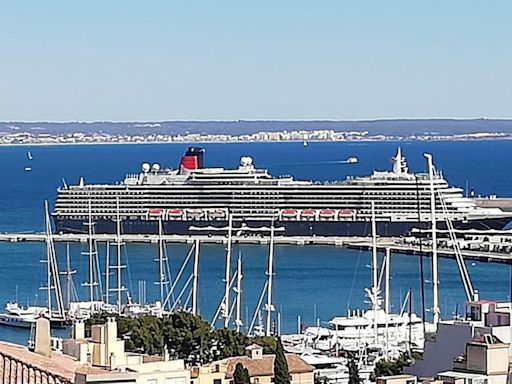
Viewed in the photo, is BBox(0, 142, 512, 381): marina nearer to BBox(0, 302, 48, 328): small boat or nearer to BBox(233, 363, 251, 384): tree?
BBox(0, 302, 48, 328): small boat

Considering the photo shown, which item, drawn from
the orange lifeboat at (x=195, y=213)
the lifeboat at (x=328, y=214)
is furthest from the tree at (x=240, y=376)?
the orange lifeboat at (x=195, y=213)

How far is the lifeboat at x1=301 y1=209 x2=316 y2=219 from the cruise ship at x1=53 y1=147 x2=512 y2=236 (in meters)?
0.04

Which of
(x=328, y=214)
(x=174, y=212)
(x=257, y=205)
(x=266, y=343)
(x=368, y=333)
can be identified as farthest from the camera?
(x=174, y=212)

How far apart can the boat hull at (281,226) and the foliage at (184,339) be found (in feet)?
144

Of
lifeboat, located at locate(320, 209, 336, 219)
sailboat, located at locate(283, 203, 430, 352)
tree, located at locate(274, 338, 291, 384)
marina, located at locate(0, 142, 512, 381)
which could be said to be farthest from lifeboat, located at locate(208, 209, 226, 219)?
tree, located at locate(274, 338, 291, 384)

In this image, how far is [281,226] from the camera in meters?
72.6

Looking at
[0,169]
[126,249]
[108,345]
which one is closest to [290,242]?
[126,249]

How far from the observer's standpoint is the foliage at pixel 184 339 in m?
22.3

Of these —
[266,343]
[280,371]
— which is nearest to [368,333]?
[266,343]

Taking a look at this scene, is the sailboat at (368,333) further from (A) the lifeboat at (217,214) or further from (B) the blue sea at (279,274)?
(A) the lifeboat at (217,214)

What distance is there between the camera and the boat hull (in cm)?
7044

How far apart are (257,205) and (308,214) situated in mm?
3015

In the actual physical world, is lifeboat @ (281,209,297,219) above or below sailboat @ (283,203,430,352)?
above

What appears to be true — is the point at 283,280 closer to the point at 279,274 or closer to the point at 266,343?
the point at 279,274
